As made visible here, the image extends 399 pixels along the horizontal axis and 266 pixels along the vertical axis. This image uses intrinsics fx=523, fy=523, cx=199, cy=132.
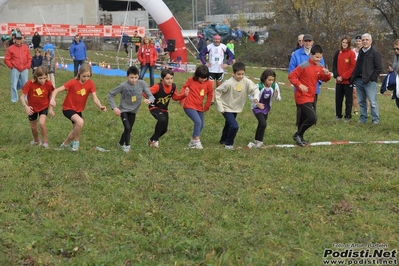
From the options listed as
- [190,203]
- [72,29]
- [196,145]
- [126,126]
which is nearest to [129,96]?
[126,126]

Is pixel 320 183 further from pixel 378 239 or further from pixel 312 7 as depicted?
pixel 312 7

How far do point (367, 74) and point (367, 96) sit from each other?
57 cm

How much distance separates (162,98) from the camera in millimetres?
8852

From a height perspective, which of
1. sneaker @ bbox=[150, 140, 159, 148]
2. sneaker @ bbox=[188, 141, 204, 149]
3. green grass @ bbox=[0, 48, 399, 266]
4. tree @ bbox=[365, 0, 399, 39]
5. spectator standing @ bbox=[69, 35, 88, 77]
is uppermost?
tree @ bbox=[365, 0, 399, 39]

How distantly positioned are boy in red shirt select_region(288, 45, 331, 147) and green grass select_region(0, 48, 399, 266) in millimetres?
510

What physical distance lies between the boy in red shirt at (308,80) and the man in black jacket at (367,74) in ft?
7.09

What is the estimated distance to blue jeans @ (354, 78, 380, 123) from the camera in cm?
1106

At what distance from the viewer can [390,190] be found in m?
6.47

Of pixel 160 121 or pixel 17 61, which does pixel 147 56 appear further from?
pixel 160 121

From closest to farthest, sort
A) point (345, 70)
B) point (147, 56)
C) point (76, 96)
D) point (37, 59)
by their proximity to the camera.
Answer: point (76, 96) < point (345, 70) < point (37, 59) < point (147, 56)

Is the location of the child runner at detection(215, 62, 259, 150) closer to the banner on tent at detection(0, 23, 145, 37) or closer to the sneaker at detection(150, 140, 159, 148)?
the sneaker at detection(150, 140, 159, 148)

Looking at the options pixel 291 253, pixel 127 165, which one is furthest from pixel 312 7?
pixel 291 253

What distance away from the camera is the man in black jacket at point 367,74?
10766 millimetres

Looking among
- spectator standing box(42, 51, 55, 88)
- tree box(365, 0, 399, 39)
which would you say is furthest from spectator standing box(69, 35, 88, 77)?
tree box(365, 0, 399, 39)
